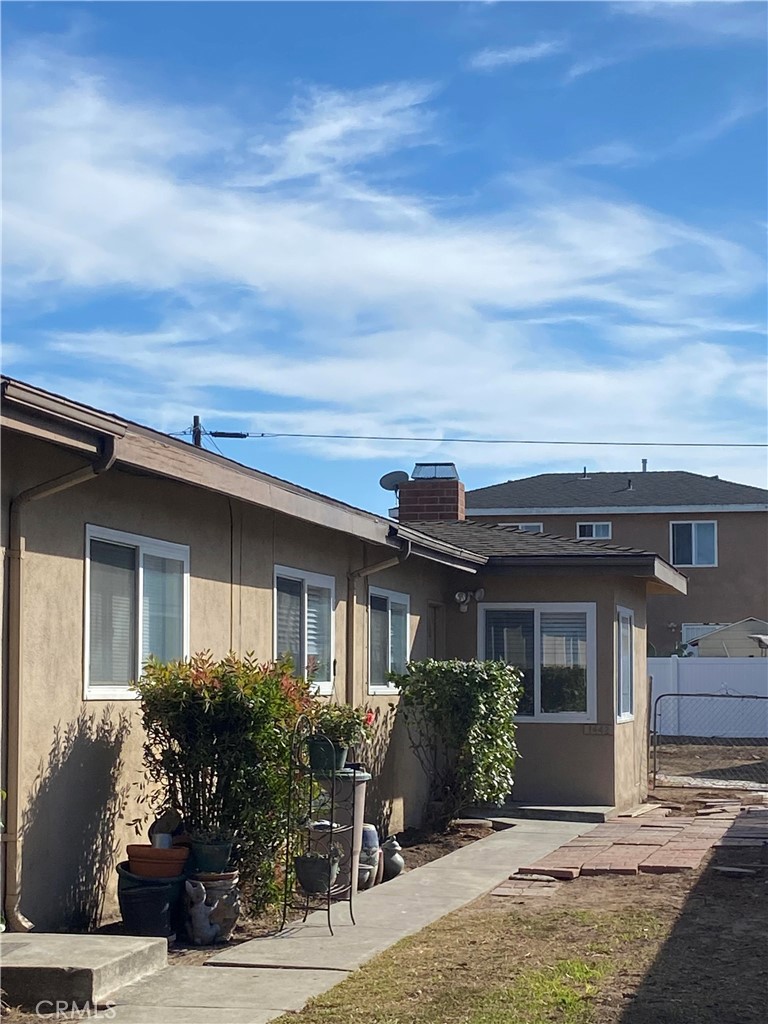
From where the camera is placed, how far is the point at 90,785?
8.32 m

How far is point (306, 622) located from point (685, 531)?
26.5m

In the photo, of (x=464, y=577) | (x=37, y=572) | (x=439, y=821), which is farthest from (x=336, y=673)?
(x=37, y=572)

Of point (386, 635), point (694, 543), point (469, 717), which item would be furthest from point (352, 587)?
point (694, 543)

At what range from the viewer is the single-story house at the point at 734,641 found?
32406 mm

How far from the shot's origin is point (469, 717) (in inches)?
540

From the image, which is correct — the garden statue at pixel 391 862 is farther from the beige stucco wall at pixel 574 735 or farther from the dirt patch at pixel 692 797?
the dirt patch at pixel 692 797

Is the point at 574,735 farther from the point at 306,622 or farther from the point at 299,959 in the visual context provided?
the point at 299,959

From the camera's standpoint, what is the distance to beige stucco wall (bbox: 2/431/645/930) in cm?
770

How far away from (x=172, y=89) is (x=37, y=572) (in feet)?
14.4

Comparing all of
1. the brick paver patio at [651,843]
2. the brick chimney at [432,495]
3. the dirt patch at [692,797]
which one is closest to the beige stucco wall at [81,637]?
the brick paver patio at [651,843]

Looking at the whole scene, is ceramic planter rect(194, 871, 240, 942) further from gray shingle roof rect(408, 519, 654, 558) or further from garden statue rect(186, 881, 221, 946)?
gray shingle roof rect(408, 519, 654, 558)

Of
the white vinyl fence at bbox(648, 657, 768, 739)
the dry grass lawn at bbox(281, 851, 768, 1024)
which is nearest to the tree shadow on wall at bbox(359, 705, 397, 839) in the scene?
the dry grass lawn at bbox(281, 851, 768, 1024)

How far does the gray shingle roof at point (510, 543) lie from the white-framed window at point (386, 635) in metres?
0.87

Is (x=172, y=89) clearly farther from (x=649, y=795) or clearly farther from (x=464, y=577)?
(x=649, y=795)
